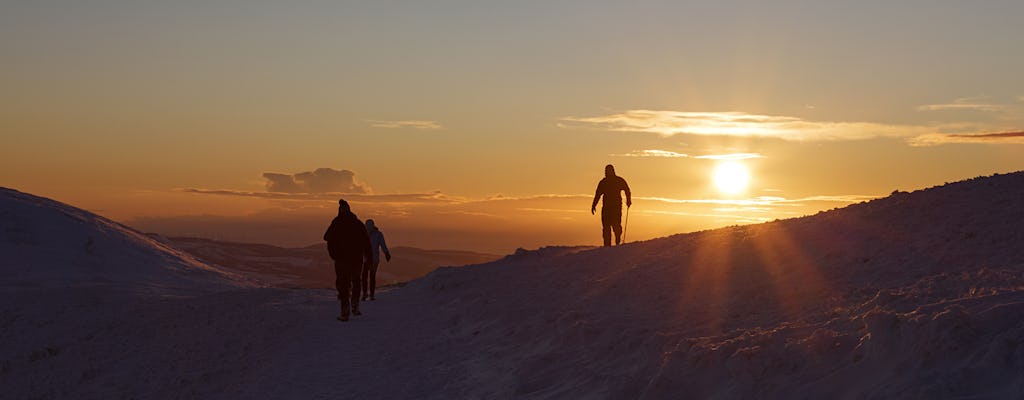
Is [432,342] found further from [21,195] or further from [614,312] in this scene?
[21,195]

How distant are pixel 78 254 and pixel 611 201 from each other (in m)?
20.9

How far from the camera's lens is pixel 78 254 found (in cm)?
3253

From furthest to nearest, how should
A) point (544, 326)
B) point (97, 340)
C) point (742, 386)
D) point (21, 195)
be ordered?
point (21, 195)
point (97, 340)
point (544, 326)
point (742, 386)

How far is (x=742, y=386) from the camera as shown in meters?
8.16

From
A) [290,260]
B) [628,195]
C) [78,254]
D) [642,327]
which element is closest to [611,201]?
[628,195]

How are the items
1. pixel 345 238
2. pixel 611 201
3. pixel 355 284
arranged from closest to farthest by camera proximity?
1. pixel 345 238
2. pixel 355 284
3. pixel 611 201

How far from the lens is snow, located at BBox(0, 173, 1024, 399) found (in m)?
7.84

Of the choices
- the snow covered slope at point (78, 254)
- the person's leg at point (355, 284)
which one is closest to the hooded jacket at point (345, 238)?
the person's leg at point (355, 284)

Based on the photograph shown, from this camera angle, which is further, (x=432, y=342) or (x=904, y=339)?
(x=432, y=342)

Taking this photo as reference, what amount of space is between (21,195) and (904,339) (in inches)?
1560

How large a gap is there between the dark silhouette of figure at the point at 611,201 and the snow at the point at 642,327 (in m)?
1.82

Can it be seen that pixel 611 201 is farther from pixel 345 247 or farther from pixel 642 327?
pixel 642 327

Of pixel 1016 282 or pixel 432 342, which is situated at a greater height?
pixel 1016 282

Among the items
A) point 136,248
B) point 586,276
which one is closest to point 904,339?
point 586,276
